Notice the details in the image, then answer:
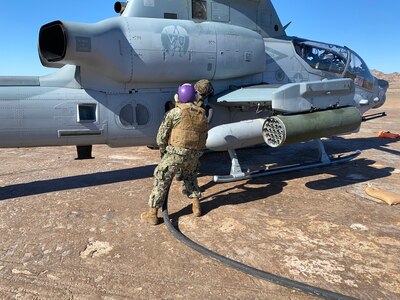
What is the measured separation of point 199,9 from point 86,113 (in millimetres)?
3240

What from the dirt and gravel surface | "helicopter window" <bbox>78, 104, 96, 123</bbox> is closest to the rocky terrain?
the dirt and gravel surface

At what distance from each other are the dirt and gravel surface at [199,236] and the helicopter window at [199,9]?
3.33 m

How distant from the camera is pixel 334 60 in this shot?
8781 millimetres

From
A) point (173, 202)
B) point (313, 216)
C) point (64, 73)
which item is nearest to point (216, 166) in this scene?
point (173, 202)

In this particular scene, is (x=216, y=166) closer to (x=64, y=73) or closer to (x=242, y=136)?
(x=242, y=136)

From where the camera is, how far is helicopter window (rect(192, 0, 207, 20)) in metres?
7.11

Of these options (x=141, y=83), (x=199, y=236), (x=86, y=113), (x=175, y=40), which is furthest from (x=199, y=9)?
(x=199, y=236)

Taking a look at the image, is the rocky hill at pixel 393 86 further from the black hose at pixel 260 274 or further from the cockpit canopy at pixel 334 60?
the black hose at pixel 260 274

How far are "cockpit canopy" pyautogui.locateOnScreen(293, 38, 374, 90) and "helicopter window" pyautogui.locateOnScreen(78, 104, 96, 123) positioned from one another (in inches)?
200

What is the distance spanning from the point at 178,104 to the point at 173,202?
1741 mm

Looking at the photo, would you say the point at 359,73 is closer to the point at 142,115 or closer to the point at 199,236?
the point at 142,115

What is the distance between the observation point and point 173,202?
5637 millimetres

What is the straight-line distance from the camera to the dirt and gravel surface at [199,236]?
3.32 meters

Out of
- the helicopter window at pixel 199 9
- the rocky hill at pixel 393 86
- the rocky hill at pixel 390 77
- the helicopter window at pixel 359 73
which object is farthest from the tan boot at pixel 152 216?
the rocky hill at pixel 390 77
